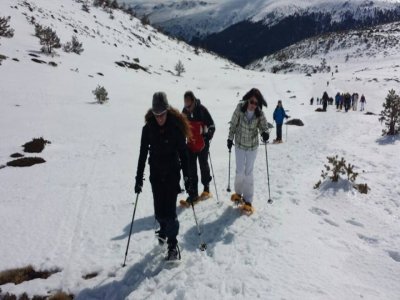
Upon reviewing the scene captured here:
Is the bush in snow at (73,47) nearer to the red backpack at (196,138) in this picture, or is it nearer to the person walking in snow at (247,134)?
the red backpack at (196,138)

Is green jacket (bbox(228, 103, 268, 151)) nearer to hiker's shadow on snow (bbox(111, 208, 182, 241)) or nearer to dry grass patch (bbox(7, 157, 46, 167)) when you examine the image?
hiker's shadow on snow (bbox(111, 208, 182, 241))

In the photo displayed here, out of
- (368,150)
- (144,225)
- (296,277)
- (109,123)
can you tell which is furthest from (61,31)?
(296,277)

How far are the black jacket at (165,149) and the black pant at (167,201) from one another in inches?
2.3

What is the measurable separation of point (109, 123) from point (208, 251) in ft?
51.9

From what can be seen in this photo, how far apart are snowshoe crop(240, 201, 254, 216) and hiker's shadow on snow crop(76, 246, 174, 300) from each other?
7.44 feet

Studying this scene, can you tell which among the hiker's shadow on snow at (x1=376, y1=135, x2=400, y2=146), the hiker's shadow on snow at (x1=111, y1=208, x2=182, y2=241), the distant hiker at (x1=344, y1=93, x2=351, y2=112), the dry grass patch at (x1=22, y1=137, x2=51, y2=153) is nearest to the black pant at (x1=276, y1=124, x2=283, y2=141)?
the hiker's shadow on snow at (x1=376, y1=135, x2=400, y2=146)

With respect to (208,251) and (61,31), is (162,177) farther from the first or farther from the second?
(61,31)

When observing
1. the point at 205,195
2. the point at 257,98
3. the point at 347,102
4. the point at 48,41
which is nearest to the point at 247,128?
the point at 257,98

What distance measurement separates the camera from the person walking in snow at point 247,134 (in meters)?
7.86

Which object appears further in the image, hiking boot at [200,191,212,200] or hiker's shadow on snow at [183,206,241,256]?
hiking boot at [200,191,212,200]

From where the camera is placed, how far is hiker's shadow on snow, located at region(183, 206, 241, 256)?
7.19 meters

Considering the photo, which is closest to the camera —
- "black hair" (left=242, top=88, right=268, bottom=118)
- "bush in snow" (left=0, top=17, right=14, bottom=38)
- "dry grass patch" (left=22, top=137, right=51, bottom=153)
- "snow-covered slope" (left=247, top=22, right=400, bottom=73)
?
"black hair" (left=242, top=88, right=268, bottom=118)

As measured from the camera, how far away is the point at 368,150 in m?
15.1

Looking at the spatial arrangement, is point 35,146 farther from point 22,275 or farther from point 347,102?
point 347,102
